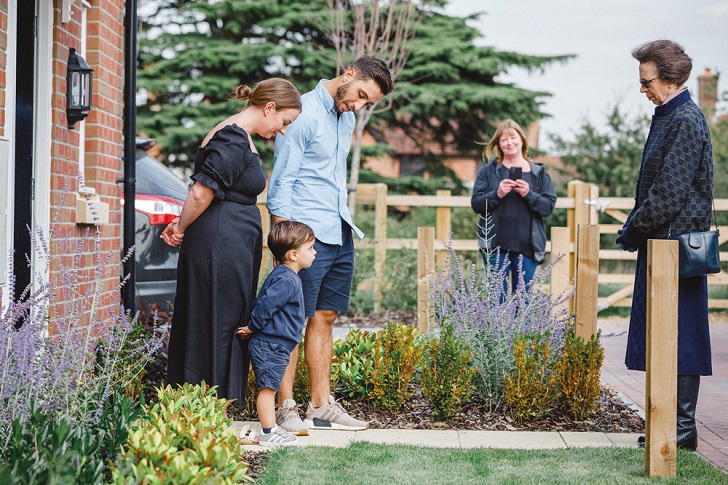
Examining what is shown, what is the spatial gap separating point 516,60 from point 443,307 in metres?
14.0

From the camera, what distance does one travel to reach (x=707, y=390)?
6391mm

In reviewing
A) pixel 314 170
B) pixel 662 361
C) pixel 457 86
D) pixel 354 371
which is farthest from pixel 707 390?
pixel 457 86

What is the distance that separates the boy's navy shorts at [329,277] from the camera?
4707 mm

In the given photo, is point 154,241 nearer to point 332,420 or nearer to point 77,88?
point 77,88

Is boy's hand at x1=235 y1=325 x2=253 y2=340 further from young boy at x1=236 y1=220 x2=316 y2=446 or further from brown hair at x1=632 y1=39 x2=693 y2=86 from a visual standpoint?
brown hair at x1=632 y1=39 x2=693 y2=86

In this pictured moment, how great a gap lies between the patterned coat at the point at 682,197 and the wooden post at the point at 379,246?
6421mm

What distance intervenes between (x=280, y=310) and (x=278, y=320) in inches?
2.2

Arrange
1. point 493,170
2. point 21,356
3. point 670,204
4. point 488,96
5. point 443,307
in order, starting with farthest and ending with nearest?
1. point 488,96
2. point 493,170
3. point 443,307
4. point 670,204
5. point 21,356

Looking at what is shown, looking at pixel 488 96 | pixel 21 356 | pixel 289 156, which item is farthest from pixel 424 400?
pixel 488 96

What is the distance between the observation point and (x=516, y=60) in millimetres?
18453

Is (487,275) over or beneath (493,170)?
beneath

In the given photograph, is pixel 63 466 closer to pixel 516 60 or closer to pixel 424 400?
pixel 424 400

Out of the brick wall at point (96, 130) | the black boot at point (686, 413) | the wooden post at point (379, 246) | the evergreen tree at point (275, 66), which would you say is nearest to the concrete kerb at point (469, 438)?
the black boot at point (686, 413)

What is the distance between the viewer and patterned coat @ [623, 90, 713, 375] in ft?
14.0
